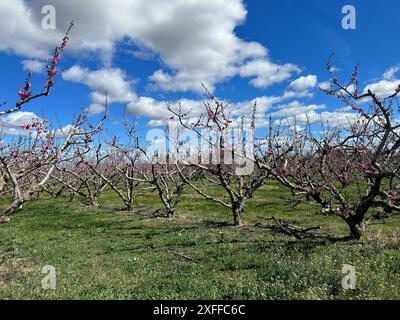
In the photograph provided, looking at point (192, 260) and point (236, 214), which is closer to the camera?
point (192, 260)

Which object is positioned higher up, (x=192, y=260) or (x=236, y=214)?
(x=236, y=214)

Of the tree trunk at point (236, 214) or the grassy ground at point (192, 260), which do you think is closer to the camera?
the grassy ground at point (192, 260)

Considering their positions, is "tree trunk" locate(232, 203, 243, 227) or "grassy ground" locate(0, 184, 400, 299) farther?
"tree trunk" locate(232, 203, 243, 227)

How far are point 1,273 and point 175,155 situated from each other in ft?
49.3

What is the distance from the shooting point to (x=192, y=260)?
14.9 m

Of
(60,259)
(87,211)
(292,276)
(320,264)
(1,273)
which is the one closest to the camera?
(292,276)

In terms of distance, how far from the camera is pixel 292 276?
10727mm

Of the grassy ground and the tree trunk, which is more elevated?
the tree trunk

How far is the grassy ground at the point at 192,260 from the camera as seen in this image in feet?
32.3

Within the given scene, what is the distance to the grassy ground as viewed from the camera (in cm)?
986

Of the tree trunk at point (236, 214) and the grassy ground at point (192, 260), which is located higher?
the tree trunk at point (236, 214)

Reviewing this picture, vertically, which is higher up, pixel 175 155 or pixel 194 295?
pixel 175 155
